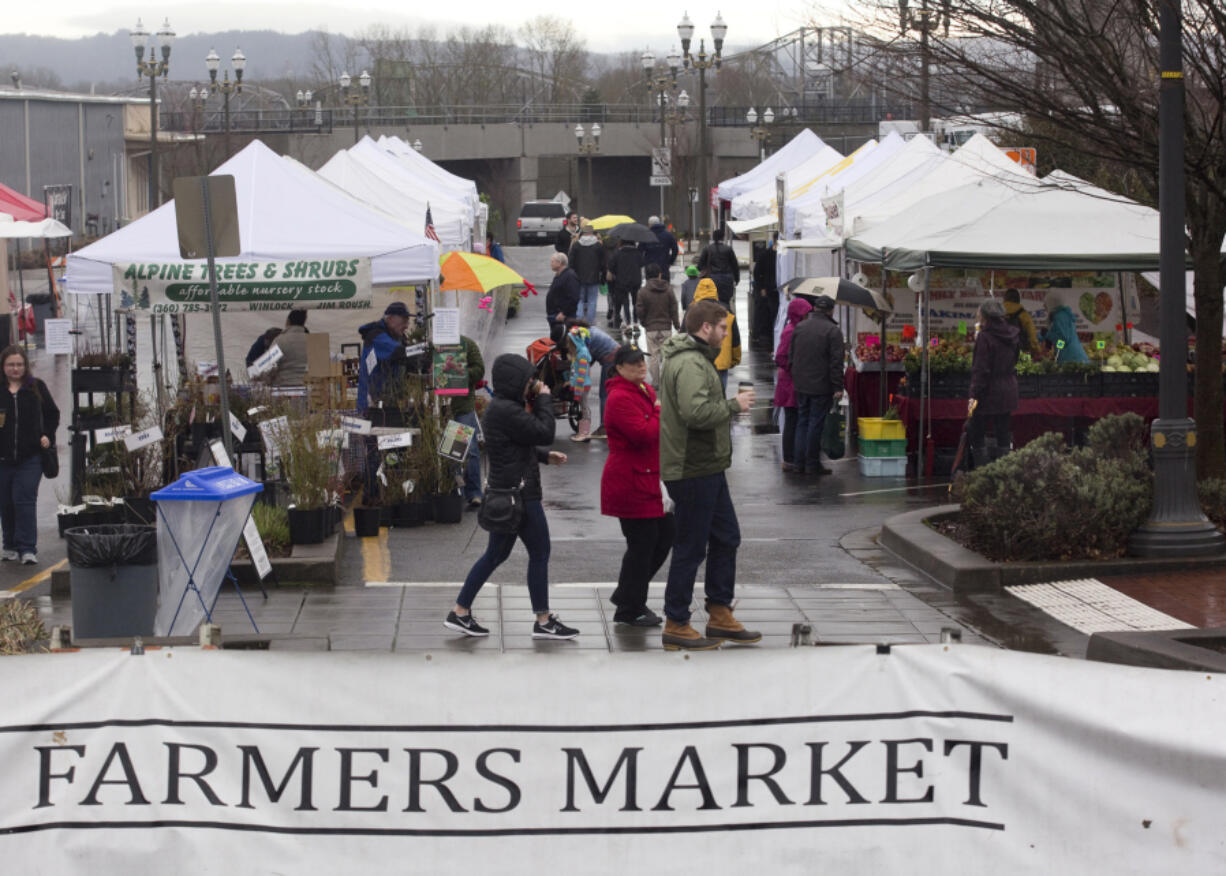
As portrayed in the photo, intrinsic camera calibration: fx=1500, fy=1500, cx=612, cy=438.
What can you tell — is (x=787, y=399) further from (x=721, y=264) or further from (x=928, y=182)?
(x=721, y=264)

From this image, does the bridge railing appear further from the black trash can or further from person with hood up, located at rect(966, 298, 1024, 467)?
the black trash can

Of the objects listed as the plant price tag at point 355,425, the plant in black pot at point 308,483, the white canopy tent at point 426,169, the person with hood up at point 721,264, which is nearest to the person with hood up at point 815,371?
the plant price tag at point 355,425

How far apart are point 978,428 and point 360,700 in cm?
988

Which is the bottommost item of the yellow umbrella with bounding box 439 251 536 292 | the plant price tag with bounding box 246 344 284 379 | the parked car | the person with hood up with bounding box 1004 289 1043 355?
the plant price tag with bounding box 246 344 284 379

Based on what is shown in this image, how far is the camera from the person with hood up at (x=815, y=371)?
1477 centimetres

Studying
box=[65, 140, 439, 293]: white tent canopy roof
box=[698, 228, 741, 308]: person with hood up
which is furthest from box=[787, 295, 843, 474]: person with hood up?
box=[698, 228, 741, 308]: person with hood up

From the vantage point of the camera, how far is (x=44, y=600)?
980 cm

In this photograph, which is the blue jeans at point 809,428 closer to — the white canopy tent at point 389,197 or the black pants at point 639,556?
the black pants at point 639,556

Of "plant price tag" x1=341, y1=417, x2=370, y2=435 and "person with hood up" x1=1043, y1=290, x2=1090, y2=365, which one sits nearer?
"plant price tag" x1=341, y1=417, x2=370, y2=435

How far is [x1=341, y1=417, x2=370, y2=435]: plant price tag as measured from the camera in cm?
1180

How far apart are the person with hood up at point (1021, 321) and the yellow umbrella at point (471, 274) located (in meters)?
5.23

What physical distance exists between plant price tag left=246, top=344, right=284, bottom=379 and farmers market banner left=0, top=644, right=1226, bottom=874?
9.27 meters

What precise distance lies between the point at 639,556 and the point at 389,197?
1388cm

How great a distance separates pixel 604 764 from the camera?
4910mm
